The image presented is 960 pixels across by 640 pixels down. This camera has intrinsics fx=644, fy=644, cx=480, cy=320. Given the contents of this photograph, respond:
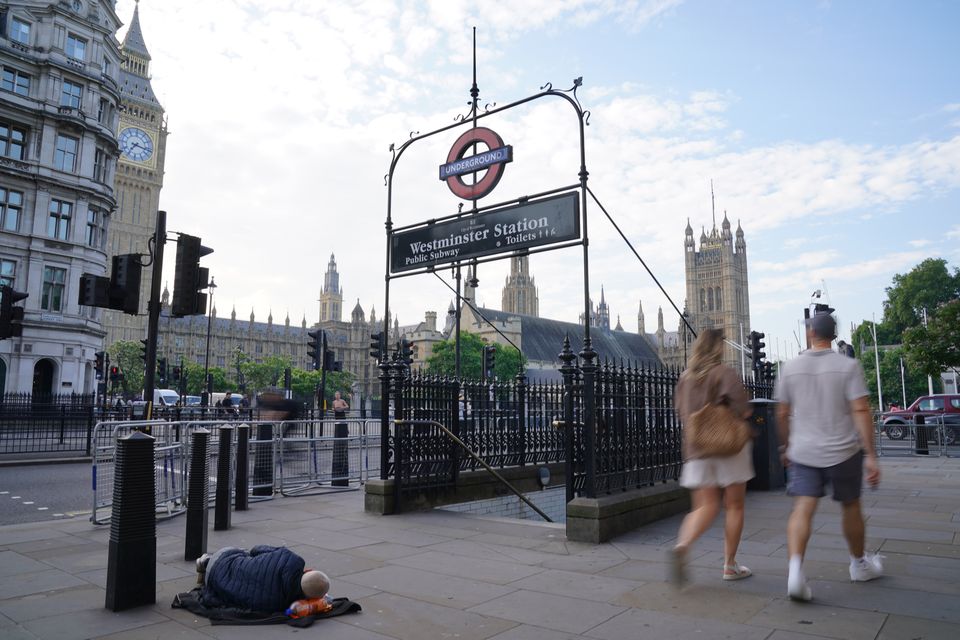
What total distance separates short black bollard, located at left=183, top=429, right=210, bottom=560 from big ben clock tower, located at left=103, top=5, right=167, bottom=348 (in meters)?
97.9

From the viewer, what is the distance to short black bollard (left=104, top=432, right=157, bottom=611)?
4.30 meters

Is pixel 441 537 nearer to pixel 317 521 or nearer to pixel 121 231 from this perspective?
pixel 317 521

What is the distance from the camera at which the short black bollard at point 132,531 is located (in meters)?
4.30

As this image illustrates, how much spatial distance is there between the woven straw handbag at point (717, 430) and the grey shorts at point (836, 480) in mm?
443

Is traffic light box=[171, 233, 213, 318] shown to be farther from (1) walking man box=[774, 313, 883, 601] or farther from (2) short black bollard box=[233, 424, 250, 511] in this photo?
(1) walking man box=[774, 313, 883, 601]

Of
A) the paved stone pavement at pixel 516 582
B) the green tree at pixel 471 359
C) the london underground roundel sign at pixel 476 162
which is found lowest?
the paved stone pavement at pixel 516 582

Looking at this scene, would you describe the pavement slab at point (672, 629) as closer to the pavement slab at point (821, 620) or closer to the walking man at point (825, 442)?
the pavement slab at point (821, 620)

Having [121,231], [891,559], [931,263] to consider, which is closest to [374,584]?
[891,559]

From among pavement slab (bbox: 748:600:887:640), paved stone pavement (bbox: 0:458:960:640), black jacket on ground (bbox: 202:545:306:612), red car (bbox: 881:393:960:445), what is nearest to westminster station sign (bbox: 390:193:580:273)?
paved stone pavement (bbox: 0:458:960:640)

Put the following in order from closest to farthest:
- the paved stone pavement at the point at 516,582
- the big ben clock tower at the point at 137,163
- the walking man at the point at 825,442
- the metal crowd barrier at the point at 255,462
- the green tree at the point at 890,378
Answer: the paved stone pavement at the point at 516,582
the walking man at the point at 825,442
the metal crowd barrier at the point at 255,462
the green tree at the point at 890,378
the big ben clock tower at the point at 137,163

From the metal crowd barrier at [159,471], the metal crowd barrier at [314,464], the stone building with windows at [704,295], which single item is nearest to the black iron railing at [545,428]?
the metal crowd barrier at [314,464]

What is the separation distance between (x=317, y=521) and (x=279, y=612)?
385cm

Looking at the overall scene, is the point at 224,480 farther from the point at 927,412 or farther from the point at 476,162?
the point at 927,412

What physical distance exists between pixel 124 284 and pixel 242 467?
2995mm
